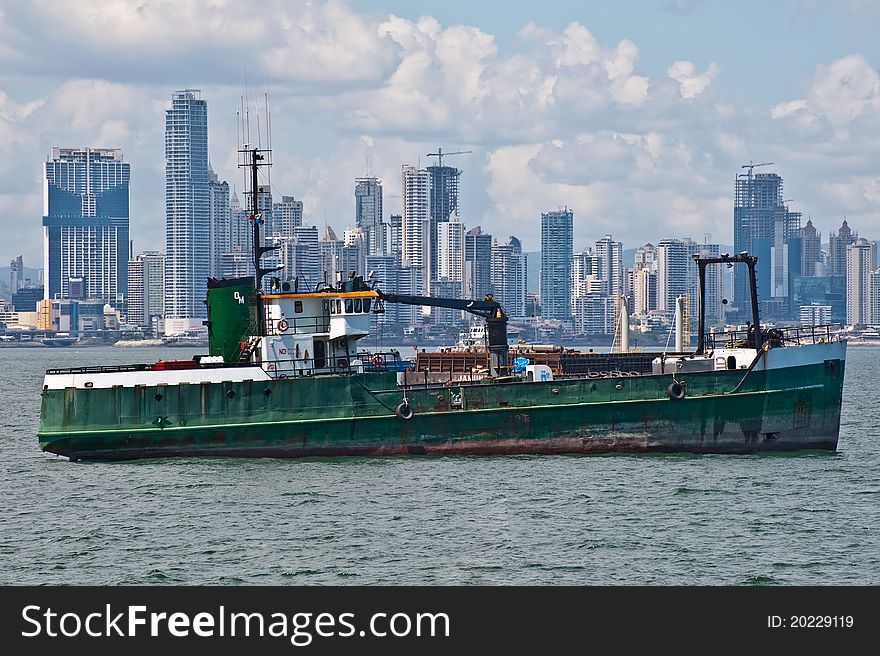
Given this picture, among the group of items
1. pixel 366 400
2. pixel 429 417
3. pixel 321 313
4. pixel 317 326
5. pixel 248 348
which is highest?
pixel 321 313


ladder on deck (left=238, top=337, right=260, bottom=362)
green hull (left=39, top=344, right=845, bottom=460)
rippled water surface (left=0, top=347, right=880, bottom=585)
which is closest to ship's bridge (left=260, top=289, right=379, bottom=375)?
ladder on deck (left=238, top=337, right=260, bottom=362)

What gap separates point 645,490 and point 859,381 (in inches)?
3271

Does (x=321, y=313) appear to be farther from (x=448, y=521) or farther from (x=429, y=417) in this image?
(x=448, y=521)

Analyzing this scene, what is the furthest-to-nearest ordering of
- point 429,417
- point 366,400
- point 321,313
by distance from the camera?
point 321,313
point 429,417
point 366,400

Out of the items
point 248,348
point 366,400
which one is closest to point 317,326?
point 248,348

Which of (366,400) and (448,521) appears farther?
(366,400)

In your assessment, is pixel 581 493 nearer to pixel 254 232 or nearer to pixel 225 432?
pixel 225 432

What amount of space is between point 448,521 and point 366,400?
32.5ft

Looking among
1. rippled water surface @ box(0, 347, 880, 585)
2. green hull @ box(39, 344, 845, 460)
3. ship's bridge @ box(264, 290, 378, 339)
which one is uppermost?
ship's bridge @ box(264, 290, 378, 339)

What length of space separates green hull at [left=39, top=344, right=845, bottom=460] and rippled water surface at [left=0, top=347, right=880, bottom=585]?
0.66 m

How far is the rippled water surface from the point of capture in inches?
1187

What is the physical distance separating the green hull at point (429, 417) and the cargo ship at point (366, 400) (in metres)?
0.04

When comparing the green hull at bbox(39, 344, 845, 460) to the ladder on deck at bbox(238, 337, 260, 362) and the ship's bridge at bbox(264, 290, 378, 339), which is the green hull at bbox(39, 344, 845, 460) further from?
the ship's bridge at bbox(264, 290, 378, 339)

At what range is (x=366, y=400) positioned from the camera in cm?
4444
